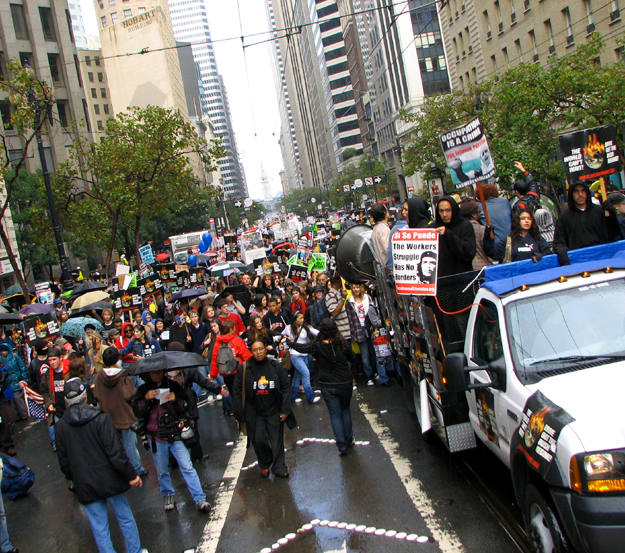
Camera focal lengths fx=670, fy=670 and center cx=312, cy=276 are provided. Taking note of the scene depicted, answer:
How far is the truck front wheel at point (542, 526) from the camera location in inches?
153

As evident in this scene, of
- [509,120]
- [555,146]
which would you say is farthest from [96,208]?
[555,146]

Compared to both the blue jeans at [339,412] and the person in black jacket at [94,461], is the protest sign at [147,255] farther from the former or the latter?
the person in black jacket at [94,461]

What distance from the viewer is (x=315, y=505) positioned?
21.1 ft

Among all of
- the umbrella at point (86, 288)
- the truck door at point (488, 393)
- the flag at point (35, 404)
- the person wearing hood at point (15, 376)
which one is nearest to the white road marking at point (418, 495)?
the truck door at point (488, 393)

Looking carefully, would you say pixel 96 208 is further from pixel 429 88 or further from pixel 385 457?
pixel 429 88

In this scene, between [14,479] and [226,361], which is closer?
[14,479]

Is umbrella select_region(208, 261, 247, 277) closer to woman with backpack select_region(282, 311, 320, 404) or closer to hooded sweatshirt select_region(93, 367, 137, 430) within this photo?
woman with backpack select_region(282, 311, 320, 404)

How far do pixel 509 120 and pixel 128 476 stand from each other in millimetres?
23273

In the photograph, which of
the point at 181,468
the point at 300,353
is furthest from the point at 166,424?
the point at 300,353

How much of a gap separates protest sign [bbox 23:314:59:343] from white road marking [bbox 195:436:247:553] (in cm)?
720

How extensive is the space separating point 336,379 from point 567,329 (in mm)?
3421

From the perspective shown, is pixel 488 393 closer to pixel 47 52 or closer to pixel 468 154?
pixel 468 154

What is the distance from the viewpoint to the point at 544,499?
4043mm

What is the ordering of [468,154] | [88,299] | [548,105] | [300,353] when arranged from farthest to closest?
[548,105], [88,299], [300,353], [468,154]
